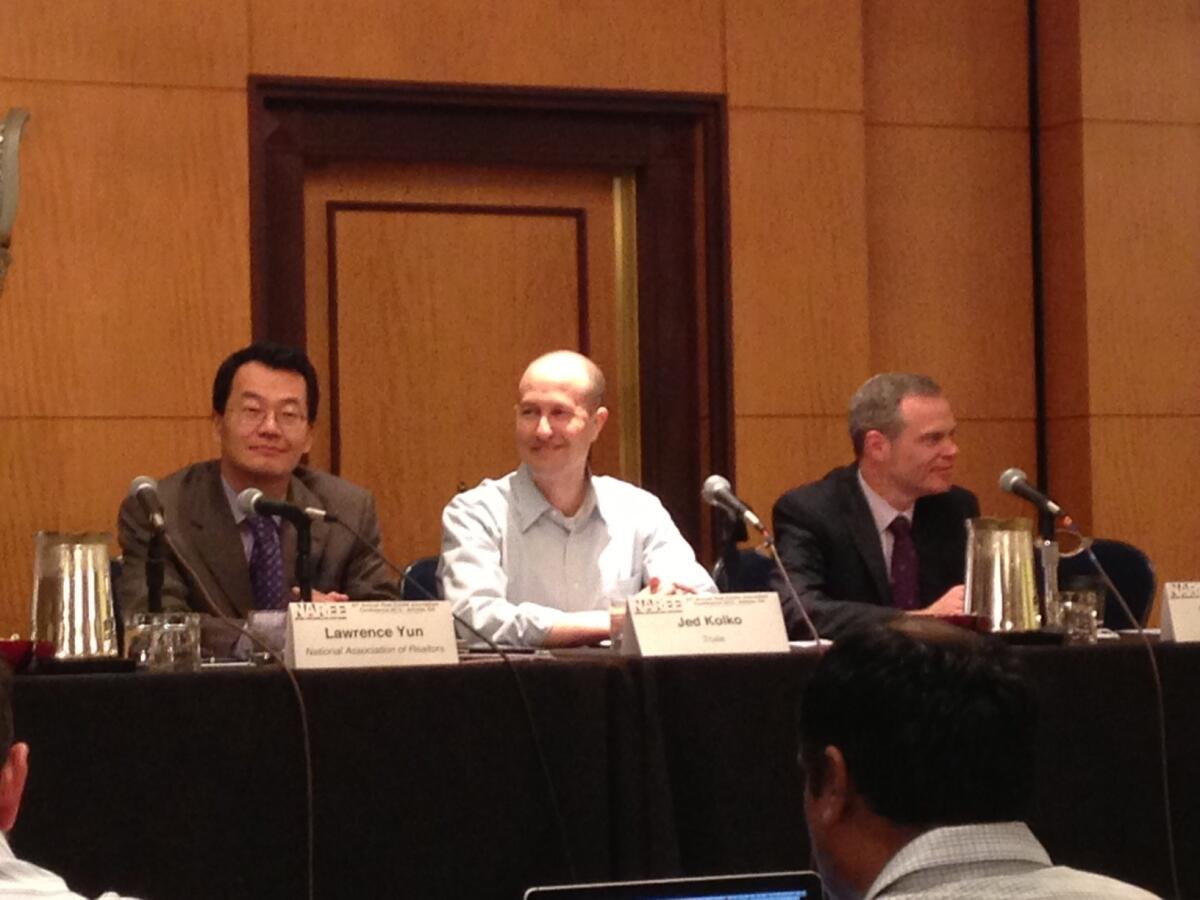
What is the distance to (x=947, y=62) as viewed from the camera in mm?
6098

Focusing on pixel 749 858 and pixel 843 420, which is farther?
pixel 843 420

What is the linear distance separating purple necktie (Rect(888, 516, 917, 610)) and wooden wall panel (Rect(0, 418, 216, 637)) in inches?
73.0

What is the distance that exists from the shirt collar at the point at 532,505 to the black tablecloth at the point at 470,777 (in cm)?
108

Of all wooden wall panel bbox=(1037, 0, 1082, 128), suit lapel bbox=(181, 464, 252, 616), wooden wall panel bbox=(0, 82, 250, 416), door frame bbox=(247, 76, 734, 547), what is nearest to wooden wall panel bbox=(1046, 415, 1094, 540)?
wooden wall panel bbox=(1037, 0, 1082, 128)

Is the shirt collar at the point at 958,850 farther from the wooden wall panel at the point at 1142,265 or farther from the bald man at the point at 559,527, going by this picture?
the wooden wall panel at the point at 1142,265

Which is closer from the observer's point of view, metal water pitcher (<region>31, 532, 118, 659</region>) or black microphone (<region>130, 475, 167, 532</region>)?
metal water pitcher (<region>31, 532, 118, 659</region>)

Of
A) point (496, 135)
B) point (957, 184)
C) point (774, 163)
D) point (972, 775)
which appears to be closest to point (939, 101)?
point (957, 184)

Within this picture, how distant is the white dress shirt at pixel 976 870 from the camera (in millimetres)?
1500

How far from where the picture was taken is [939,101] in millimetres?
6086

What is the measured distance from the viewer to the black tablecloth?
269cm

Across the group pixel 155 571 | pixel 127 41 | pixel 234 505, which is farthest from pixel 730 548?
pixel 127 41

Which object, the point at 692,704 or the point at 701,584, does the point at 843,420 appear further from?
the point at 692,704

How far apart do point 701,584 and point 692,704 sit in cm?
104

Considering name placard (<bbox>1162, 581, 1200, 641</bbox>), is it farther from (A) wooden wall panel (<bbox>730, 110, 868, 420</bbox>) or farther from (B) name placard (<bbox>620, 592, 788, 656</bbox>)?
(A) wooden wall panel (<bbox>730, 110, 868, 420</bbox>)
